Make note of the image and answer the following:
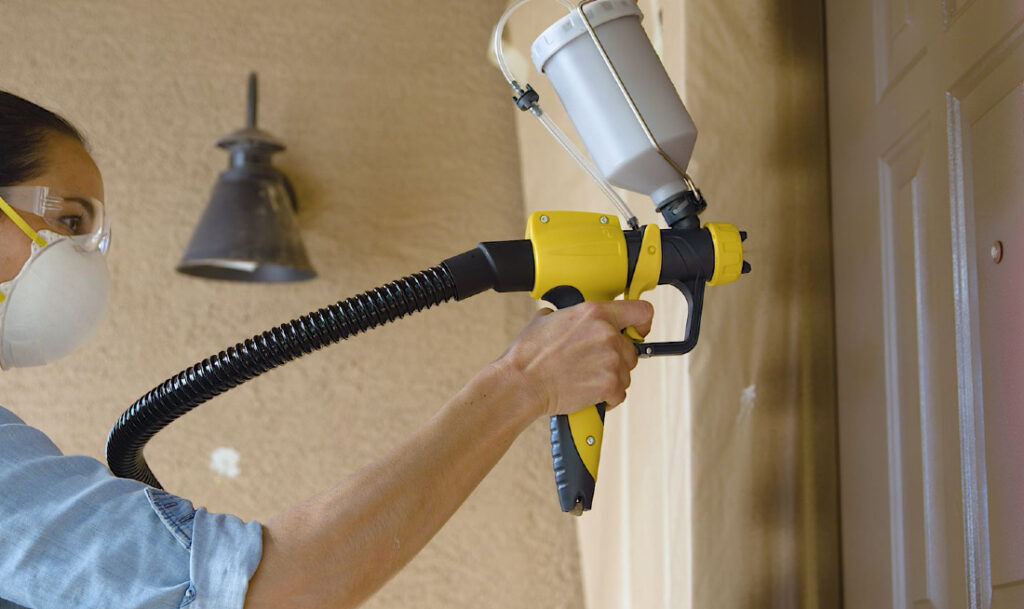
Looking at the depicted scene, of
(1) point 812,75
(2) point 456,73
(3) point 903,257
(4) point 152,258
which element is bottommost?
(3) point 903,257

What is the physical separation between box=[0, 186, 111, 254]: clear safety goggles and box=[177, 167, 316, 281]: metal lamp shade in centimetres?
76

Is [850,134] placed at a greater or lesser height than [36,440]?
greater

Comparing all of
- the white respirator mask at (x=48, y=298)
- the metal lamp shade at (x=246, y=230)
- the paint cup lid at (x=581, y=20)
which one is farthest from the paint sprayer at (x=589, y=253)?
the metal lamp shade at (x=246, y=230)

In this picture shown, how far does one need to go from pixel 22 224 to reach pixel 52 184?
0.15 feet

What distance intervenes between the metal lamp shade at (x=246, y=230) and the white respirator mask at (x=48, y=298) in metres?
0.78

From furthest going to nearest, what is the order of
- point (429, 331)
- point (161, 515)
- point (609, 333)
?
point (429, 331)
point (609, 333)
point (161, 515)

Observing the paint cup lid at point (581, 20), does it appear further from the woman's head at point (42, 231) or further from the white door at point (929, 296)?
the woman's head at point (42, 231)

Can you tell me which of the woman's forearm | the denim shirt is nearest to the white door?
the woman's forearm

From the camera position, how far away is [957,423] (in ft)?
3.14

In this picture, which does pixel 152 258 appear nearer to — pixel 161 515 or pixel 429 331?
pixel 429 331

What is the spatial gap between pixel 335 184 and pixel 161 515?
53.0 inches

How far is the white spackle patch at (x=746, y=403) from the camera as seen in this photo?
122 centimetres

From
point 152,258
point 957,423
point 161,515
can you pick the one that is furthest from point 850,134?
point 152,258

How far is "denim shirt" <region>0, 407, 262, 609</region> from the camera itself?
692 mm
